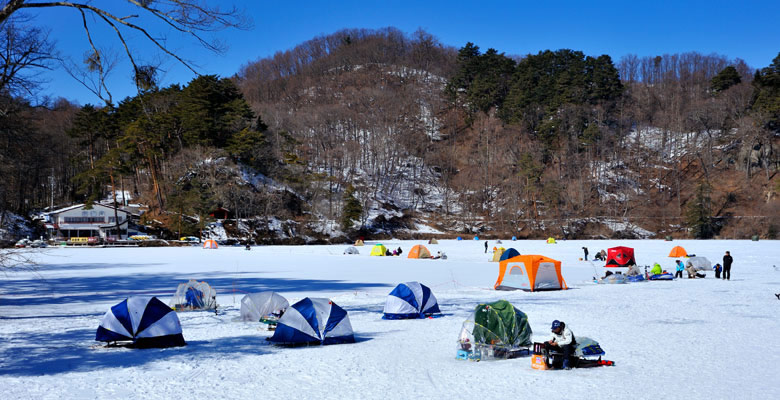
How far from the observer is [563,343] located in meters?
9.62

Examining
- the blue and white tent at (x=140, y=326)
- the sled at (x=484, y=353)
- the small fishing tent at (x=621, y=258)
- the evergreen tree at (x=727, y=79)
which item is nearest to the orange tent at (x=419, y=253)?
the small fishing tent at (x=621, y=258)

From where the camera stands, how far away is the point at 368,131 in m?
106

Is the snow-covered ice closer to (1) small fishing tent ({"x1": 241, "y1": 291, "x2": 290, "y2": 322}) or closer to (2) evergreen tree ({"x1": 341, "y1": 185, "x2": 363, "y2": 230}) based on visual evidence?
(1) small fishing tent ({"x1": 241, "y1": 291, "x2": 290, "y2": 322})

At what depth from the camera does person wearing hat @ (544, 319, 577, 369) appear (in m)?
9.52

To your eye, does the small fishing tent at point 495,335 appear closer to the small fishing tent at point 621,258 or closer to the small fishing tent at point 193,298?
the small fishing tent at point 193,298

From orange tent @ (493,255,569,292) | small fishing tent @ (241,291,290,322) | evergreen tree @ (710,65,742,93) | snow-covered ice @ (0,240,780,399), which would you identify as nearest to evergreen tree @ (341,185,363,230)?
snow-covered ice @ (0,240,780,399)

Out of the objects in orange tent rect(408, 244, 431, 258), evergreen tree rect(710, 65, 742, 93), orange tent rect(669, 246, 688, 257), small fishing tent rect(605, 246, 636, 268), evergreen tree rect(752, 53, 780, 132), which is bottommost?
orange tent rect(669, 246, 688, 257)

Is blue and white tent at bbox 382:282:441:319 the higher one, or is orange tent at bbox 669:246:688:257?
blue and white tent at bbox 382:282:441:319

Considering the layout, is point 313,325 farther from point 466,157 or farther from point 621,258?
point 466,157

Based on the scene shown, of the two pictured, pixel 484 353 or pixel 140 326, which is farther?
pixel 140 326

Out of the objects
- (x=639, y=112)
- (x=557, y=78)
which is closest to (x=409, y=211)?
(x=557, y=78)

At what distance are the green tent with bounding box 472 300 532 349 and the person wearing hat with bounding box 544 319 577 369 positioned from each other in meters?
1.05

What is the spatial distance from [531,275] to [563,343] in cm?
1248

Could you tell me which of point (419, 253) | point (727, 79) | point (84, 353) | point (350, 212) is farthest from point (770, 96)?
point (84, 353)
